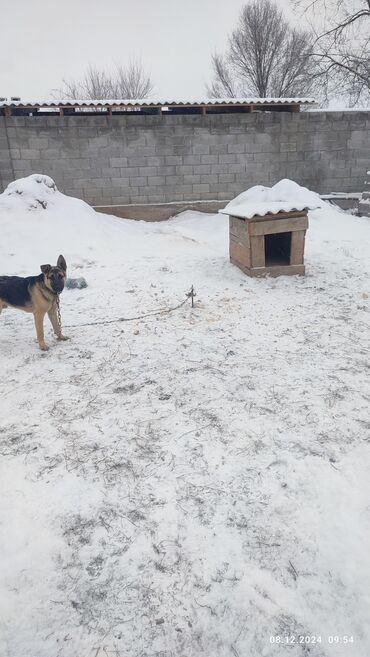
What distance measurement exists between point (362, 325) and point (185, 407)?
2613 mm

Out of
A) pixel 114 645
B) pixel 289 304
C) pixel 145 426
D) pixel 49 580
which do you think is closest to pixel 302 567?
pixel 114 645

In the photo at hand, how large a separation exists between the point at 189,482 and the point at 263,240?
4326 millimetres

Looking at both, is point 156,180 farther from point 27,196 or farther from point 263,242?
point 263,242

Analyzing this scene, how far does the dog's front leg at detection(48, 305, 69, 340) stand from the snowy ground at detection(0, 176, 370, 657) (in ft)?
0.35

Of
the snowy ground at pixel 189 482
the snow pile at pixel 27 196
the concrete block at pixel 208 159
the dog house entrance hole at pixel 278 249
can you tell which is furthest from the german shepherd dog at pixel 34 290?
the concrete block at pixel 208 159

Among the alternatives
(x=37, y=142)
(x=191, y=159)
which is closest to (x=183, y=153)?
(x=191, y=159)

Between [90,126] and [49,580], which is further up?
[90,126]

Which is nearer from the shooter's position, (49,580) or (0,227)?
(49,580)

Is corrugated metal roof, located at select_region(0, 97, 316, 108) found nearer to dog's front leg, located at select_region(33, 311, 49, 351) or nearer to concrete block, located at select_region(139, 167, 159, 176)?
concrete block, located at select_region(139, 167, 159, 176)

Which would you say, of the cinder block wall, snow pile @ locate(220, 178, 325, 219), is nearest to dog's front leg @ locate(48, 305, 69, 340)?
snow pile @ locate(220, 178, 325, 219)

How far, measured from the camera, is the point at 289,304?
205 inches

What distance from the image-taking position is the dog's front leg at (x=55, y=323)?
167 inches

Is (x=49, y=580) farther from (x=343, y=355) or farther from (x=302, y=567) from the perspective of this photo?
(x=343, y=355)

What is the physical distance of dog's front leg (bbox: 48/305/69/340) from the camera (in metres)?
4.25
